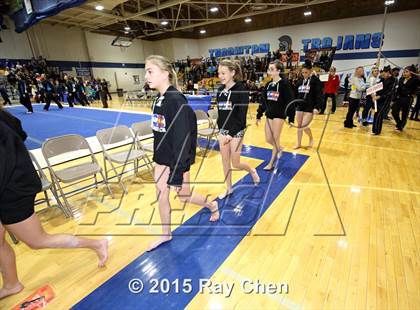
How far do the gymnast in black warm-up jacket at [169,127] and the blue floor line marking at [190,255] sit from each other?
24.7 inches

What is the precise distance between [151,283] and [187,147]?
111 cm

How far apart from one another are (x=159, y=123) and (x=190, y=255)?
1201mm

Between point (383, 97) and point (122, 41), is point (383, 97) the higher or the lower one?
the lower one

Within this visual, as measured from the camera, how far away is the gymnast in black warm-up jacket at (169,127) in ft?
5.68

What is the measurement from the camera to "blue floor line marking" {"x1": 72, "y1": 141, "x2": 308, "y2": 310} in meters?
1.70

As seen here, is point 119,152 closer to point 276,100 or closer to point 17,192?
point 17,192

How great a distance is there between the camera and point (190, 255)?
6.89 ft

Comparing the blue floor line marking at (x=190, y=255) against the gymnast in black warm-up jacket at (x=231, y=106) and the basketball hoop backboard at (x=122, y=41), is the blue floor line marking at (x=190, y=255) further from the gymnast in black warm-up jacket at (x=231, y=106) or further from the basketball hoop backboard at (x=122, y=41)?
the basketball hoop backboard at (x=122, y=41)

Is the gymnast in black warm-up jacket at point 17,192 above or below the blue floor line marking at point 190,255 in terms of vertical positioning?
above

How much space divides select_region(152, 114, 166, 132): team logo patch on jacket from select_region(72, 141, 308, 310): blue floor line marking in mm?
1138

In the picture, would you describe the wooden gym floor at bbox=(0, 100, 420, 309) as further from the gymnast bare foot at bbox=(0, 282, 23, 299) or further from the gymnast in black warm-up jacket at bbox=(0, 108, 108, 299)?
the gymnast in black warm-up jacket at bbox=(0, 108, 108, 299)

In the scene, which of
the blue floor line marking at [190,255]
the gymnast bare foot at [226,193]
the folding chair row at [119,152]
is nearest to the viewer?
the blue floor line marking at [190,255]

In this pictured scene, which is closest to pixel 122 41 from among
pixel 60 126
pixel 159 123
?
pixel 60 126

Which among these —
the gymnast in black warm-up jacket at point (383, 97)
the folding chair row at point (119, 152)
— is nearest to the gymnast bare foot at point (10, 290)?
the folding chair row at point (119, 152)
